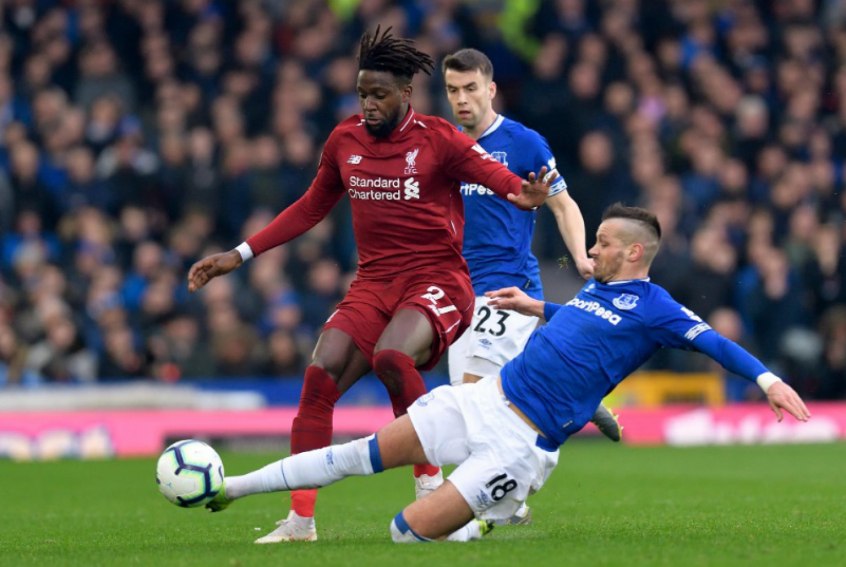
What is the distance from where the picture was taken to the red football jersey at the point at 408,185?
27.2ft

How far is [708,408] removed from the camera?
1805cm

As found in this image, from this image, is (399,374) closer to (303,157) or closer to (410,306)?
(410,306)

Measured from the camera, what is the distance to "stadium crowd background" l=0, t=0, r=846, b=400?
17.1 m

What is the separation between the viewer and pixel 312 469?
25.0ft

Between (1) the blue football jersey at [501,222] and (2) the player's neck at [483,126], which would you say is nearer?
(1) the blue football jersey at [501,222]

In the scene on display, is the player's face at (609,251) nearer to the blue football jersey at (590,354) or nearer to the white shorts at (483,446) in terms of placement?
the blue football jersey at (590,354)

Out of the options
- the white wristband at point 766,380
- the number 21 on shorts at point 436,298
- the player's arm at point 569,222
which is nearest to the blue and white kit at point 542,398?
the white wristband at point 766,380

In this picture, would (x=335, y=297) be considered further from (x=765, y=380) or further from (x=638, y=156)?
(x=765, y=380)

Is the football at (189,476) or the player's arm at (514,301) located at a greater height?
the player's arm at (514,301)

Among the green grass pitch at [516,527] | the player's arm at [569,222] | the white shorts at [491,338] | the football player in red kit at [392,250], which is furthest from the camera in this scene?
the white shorts at [491,338]

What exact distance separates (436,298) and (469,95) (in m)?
1.70

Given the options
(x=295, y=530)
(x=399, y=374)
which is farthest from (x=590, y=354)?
(x=295, y=530)

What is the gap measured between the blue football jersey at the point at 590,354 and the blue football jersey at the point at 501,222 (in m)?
1.78

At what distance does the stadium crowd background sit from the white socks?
9262 mm
